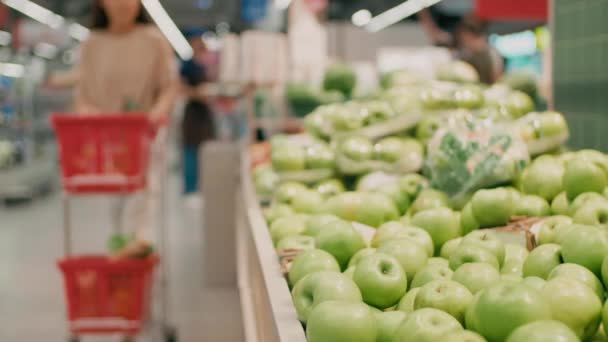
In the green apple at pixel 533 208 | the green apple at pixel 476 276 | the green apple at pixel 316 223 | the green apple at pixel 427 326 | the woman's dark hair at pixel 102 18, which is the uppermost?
the woman's dark hair at pixel 102 18

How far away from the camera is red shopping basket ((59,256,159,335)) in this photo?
4.23 m

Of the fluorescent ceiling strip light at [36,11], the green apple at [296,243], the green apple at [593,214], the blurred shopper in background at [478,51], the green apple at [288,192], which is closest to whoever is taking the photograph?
the green apple at [593,214]

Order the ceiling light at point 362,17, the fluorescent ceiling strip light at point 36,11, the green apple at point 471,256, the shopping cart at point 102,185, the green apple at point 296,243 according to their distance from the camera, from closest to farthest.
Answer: the green apple at point 471,256
the green apple at point 296,243
the shopping cart at point 102,185
the fluorescent ceiling strip light at point 36,11
the ceiling light at point 362,17

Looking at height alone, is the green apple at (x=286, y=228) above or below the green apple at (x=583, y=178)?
below

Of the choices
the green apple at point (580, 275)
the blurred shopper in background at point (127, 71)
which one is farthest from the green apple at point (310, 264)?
the blurred shopper in background at point (127, 71)

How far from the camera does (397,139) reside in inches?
126

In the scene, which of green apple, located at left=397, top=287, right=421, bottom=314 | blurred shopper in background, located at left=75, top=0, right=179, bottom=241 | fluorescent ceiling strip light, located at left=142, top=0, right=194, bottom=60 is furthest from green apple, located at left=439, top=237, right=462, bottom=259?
fluorescent ceiling strip light, located at left=142, top=0, right=194, bottom=60

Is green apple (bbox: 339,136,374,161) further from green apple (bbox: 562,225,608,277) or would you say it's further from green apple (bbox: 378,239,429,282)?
green apple (bbox: 562,225,608,277)

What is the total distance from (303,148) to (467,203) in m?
1.04

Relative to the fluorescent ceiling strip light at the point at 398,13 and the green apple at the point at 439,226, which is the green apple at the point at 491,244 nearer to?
the green apple at the point at 439,226

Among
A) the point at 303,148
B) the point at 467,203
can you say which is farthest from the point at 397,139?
the point at 467,203

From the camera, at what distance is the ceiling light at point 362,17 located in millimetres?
34594

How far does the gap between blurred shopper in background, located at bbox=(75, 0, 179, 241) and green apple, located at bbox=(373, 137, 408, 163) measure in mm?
2108

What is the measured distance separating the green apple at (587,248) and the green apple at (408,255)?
0.30 meters
